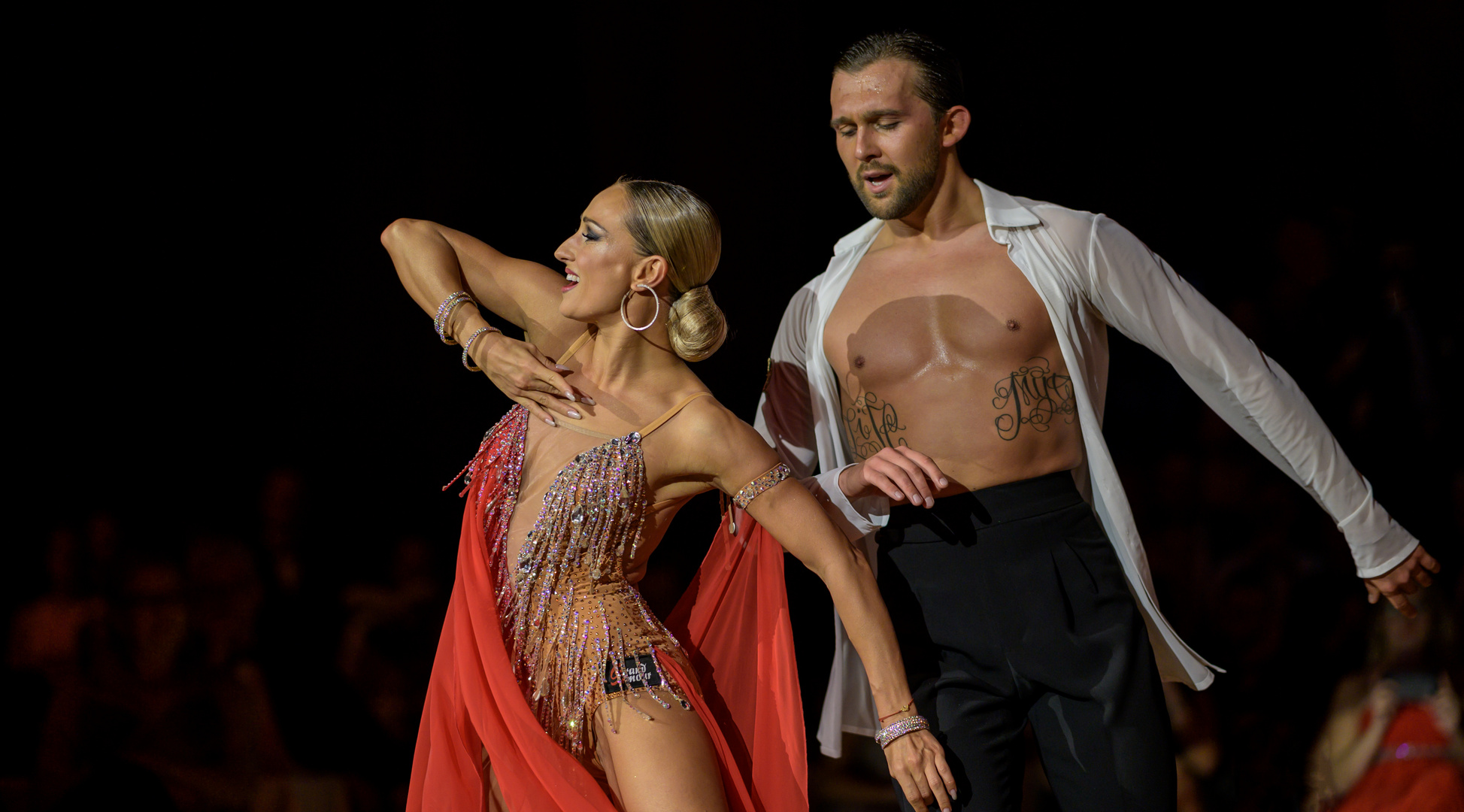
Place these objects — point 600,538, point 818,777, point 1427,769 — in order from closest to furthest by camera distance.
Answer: point 600,538, point 1427,769, point 818,777

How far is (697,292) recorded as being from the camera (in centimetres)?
207

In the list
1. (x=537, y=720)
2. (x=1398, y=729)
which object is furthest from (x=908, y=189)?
(x=1398, y=729)

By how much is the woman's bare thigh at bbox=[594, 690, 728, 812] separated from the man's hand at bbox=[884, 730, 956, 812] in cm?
30

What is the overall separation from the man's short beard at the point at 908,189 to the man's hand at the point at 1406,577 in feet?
3.53

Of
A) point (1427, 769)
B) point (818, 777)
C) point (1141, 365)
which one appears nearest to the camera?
point (1427, 769)

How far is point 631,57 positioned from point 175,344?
6.82 feet

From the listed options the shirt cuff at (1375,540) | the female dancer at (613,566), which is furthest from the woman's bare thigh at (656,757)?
the shirt cuff at (1375,540)

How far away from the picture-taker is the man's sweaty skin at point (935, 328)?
210 cm

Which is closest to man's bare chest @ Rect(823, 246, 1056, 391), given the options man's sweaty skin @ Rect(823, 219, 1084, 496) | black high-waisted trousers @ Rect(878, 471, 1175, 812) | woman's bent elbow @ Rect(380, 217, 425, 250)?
man's sweaty skin @ Rect(823, 219, 1084, 496)

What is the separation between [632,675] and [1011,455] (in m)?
0.78

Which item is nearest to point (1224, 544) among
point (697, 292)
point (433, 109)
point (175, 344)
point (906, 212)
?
point (906, 212)

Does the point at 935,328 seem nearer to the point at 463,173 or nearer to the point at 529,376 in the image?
the point at 529,376

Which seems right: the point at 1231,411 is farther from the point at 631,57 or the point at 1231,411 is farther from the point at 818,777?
the point at 631,57

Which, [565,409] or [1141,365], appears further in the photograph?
[1141,365]
